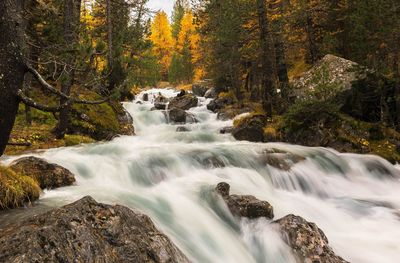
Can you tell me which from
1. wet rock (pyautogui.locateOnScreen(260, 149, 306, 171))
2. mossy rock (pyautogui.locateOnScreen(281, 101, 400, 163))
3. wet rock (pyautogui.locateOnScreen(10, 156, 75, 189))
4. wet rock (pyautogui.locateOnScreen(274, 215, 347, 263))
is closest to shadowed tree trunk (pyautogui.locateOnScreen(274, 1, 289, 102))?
mossy rock (pyautogui.locateOnScreen(281, 101, 400, 163))

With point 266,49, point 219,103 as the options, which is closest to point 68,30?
point 266,49

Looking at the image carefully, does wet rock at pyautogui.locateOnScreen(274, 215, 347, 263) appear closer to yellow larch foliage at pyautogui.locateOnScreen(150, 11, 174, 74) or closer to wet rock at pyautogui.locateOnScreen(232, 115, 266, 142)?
wet rock at pyautogui.locateOnScreen(232, 115, 266, 142)

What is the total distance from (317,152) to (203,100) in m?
17.6

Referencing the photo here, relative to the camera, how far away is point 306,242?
20.8 ft

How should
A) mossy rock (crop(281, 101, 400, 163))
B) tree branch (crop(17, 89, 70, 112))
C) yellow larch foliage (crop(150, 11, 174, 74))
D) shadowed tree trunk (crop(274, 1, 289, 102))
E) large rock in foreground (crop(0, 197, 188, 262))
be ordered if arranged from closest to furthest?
large rock in foreground (crop(0, 197, 188, 262)), tree branch (crop(17, 89, 70, 112)), mossy rock (crop(281, 101, 400, 163)), shadowed tree trunk (crop(274, 1, 289, 102)), yellow larch foliage (crop(150, 11, 174, 74))

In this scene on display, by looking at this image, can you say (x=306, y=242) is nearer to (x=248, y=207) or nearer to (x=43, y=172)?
(x=248, y=207)

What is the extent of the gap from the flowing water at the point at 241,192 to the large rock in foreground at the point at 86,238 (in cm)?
147

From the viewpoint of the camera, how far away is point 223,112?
2306 cm

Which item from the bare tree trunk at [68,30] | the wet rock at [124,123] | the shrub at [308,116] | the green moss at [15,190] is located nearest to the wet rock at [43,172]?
the green moss at [15,190]

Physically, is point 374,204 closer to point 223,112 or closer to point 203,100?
point 223,112

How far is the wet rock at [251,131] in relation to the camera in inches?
635

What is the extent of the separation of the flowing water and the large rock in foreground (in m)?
1.47

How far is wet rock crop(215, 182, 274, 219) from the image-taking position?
7613 millimetres

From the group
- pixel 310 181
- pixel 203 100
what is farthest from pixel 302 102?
pixel 203 100
